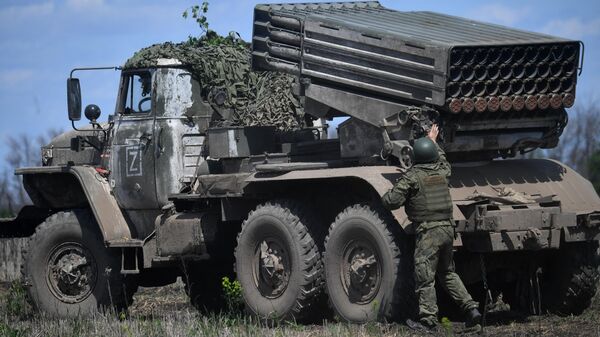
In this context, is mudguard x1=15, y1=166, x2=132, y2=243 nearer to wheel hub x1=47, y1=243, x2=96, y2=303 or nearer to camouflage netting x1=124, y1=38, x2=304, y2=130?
wheel hub x1=47, y1=243, x2=96, y2=303

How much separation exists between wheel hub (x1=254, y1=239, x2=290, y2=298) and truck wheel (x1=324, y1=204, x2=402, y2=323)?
76 cm

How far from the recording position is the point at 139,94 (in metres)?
14.9

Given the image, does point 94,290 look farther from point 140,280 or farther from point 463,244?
point 463,244

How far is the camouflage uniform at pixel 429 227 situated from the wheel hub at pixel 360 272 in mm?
711

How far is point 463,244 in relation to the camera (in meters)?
11.9

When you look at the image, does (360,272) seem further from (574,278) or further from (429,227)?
(574,278)

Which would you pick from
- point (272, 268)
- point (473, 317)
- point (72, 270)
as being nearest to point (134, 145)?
point (72, 270)

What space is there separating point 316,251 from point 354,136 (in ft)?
4.05

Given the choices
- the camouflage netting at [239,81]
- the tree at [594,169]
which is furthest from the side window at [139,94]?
the tree at [594,169]

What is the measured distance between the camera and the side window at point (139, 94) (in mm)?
14820

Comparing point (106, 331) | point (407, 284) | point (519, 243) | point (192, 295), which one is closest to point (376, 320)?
point (407, 284)

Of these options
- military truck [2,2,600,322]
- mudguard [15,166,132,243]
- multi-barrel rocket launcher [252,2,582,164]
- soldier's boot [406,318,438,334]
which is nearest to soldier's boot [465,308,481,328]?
soldier's boot [406,318,438,334]

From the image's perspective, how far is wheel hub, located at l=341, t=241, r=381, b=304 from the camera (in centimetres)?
1220

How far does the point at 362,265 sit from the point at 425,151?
54.8 inches
